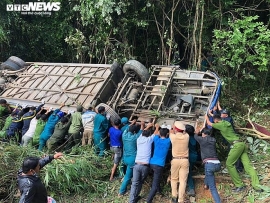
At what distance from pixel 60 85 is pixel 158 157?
14.6 ft

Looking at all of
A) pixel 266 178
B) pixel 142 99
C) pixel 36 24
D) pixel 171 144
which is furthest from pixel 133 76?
pixel 36 24

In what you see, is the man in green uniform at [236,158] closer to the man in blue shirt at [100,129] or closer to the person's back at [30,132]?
the man in blue shirt at [100,129]

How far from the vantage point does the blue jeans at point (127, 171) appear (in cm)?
582

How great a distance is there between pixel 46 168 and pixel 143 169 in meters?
1.81

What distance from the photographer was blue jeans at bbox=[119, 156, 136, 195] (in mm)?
5820

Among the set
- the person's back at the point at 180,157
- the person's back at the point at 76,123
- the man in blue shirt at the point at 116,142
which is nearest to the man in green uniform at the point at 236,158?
the person's back at the point at 180,157

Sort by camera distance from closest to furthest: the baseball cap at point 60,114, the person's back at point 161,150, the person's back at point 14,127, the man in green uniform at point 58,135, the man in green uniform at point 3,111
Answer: the person's back at point 161,150, the man in green uniform at point 58,135, the baseball cap at point 60,114, the person's back at point 14,127, the man in green uniform at point 3,111

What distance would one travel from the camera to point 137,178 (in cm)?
552

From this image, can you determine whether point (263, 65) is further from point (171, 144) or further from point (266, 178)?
point (171, 144)

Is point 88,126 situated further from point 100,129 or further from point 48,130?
point 48,130

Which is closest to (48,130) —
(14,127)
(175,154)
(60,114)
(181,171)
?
(60,114)

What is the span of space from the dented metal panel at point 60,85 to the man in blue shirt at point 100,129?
4.35 feet

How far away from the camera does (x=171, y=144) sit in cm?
553

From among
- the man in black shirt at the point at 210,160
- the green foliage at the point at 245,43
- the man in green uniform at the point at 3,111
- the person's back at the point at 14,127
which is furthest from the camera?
the man in green uniform at the point at 3,111
